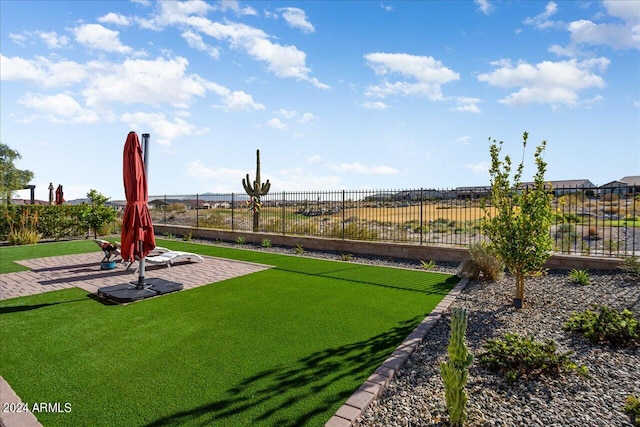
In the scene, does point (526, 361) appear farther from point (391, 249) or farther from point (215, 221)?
point (215, 221)

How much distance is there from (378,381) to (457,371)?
99 centimetres

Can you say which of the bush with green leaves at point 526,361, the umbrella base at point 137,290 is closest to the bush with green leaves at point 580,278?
the bush with green leaves at point 526,361

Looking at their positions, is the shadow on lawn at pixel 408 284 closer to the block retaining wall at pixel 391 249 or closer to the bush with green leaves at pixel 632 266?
the block retaining wall at pixel 391 249

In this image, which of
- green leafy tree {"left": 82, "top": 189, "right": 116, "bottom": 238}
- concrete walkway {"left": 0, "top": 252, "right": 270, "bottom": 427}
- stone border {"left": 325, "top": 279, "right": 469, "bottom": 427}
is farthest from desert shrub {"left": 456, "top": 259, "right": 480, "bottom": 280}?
green leafy tree {"left": 82, "top": 189, "right": 116, "bottom": 238}

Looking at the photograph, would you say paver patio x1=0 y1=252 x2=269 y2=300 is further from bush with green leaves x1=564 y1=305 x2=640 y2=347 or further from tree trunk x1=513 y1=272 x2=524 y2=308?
bush with green leaves x1=564 y1=305 x2=640 y2=347

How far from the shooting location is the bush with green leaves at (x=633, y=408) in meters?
3.00

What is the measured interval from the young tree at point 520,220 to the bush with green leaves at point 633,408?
9.88 feet

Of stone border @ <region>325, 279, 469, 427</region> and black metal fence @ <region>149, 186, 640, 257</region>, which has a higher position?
black metal fence @ <region>149, 186, 640, 257</region>

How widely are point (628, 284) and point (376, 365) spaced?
254 inches

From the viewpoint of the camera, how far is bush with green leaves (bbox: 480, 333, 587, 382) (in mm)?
3781

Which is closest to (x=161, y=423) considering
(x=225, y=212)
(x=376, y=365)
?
(x=376, y=365)

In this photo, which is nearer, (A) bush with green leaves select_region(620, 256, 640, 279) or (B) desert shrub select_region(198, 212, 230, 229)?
(A) bush with green leaves select_region(620, 256, 640, 279)

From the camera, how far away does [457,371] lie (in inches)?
111

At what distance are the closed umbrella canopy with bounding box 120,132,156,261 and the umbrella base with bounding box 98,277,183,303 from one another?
0.71 meters
